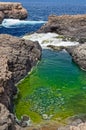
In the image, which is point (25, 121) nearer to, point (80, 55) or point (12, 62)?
point (12, 62)

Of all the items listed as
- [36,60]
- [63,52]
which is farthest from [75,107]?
[63,52]

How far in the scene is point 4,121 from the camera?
92.4 feet

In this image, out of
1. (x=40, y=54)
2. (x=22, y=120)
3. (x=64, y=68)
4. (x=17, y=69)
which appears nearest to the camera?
(x=22, y=120)

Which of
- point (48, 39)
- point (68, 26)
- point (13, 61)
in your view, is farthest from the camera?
point (68, 26)

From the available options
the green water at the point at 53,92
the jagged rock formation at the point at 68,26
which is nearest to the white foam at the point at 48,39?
the jagged rock formation at the point at 68,26

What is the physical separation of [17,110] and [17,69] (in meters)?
12.3

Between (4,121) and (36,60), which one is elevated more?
(4,121)

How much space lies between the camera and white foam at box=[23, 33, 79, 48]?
73.9 m

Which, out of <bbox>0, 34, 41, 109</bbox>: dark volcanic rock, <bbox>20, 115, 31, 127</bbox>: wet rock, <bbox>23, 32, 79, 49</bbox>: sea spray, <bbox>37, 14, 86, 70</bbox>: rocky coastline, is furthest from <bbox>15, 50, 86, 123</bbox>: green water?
<bbox>37, 14, 86, 70</bbox>: rocky coastline

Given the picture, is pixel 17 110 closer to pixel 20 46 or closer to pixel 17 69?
pixel 17 69

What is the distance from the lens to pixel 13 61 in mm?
50531

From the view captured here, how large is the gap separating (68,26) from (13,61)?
35303mm

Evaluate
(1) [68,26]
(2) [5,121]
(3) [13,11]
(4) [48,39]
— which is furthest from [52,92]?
(3) [13,11]

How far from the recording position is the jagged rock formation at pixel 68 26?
3162 inches
